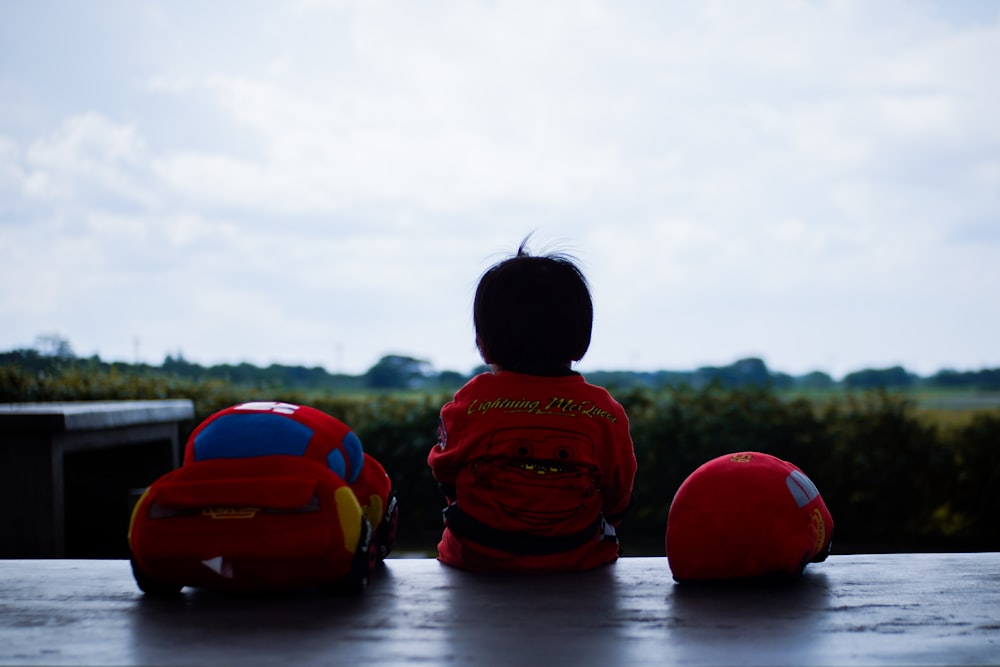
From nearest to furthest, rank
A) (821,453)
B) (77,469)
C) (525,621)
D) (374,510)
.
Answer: (525,621) < (374,510) < (77,469) < (821,453)

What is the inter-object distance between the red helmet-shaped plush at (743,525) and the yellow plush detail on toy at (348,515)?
0.72 meters

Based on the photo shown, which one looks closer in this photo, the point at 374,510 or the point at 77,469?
the point at 374,510

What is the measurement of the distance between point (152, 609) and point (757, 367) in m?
6.42

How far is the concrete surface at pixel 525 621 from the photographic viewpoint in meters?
1.53

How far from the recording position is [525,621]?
5.68ft

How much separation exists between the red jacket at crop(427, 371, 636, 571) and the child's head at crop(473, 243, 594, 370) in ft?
0.22

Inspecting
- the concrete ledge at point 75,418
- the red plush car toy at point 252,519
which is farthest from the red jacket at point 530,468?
the concrete ledge at point 75,418

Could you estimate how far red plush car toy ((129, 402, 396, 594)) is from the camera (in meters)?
1.83

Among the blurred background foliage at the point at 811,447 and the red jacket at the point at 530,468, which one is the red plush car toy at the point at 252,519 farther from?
the blurred background foliage at the point at 811,447

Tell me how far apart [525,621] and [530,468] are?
54 cm

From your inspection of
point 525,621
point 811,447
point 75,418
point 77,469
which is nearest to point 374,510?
point 525,621

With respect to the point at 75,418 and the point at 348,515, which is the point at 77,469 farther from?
the point at 348,515

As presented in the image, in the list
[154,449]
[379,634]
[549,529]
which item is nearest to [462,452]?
[549,529]

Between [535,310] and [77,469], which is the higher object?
[535,310]
